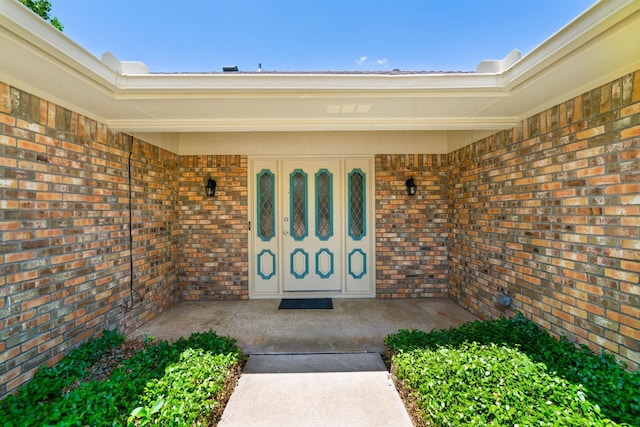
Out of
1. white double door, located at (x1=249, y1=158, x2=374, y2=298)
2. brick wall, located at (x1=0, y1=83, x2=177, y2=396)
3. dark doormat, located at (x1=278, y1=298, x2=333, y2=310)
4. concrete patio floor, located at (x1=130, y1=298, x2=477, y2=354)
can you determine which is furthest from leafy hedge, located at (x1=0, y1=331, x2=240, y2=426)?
white double door, located at (x1=249, y1=158, x2=374, y2=298)

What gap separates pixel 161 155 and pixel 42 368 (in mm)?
2652

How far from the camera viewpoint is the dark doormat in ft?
13.0

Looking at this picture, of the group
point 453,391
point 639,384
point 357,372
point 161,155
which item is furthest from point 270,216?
point 639,384

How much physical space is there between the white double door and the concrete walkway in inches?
14.8

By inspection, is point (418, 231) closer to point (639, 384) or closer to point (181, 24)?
point (639, 384)

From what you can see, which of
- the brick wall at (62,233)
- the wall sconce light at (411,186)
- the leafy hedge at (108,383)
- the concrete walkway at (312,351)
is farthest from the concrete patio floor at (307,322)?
the wall sconce light at (411,186)

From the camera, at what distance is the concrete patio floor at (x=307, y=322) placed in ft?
9.47

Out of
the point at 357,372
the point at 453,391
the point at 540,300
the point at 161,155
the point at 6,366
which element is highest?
the point at 161,155

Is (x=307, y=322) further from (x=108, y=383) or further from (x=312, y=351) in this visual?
(x=108, y=383)

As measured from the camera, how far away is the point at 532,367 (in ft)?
6.68

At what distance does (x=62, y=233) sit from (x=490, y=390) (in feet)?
11.6

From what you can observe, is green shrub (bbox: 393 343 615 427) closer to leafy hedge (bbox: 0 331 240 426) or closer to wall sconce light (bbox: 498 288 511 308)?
wall sconce light (bbox: 498 288 511 308)

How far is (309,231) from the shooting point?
444 cm

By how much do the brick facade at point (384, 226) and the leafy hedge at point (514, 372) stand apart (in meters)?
0.23
